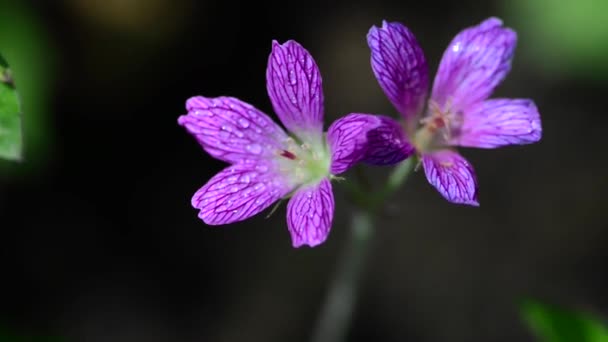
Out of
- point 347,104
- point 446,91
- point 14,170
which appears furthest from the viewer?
point 347,104

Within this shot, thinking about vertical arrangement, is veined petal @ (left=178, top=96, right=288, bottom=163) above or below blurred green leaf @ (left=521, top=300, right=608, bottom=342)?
above

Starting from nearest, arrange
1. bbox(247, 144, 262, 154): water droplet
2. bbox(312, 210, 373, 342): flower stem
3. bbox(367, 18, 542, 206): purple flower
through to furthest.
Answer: bbox(367, 18, 542, 206): purple flower < bbox(247, 144, 262, 154): water droplet < bbox(312, 210, 373, 342): flower stem

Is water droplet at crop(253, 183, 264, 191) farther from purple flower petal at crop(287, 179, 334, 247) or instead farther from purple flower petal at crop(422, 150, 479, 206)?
purple flower petal at crop(422, 150, 479, 206)

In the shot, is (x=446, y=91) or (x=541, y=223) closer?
(x=446, y=91)

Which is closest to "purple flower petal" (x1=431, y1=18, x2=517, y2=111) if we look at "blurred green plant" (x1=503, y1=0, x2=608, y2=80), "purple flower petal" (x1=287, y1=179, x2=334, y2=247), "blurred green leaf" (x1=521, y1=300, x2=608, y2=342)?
"purple flower petal" (x1=287, y1=179, x2=334, y2=247)

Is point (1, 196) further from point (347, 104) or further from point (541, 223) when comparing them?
point (541, 223)

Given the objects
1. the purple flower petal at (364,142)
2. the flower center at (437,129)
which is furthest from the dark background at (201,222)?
the purple flower petal at (364,142)

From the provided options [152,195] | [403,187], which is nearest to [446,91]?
[403,187]
